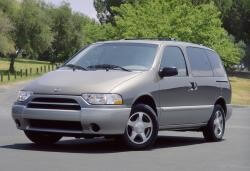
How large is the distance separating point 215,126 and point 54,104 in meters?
3.75

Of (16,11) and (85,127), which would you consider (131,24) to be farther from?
(85,127)

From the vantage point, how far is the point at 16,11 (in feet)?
252

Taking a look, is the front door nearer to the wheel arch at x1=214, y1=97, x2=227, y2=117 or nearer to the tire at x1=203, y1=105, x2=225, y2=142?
the tire at x1=203, y1=105, x2=225, y2=142

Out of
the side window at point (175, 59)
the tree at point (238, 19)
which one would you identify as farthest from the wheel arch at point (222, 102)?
the tree at point (238, 19)

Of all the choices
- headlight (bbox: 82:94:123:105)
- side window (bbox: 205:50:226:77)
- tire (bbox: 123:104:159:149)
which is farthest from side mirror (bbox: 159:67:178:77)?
side window (bbox: 205:50:226:77)

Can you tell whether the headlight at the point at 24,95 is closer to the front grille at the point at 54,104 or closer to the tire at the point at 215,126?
the front grille at the point at 54,104

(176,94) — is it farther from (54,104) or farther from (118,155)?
(54,104)

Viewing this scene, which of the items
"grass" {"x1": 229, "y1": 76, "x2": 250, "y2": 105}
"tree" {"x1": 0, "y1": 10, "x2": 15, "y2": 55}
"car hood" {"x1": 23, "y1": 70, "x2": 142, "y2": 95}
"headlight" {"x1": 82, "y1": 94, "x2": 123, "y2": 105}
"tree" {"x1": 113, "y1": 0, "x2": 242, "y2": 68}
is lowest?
"grass" {"x1": 229, "y1": 76, "x2": 250, "y2": 105}

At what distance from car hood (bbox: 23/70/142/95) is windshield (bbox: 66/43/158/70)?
372mm

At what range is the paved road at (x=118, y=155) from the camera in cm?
923

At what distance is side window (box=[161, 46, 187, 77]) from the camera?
12153mm

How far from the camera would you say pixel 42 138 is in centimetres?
1169

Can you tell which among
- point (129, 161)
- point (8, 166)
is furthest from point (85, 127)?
point (8, 166)

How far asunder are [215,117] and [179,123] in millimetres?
1377
